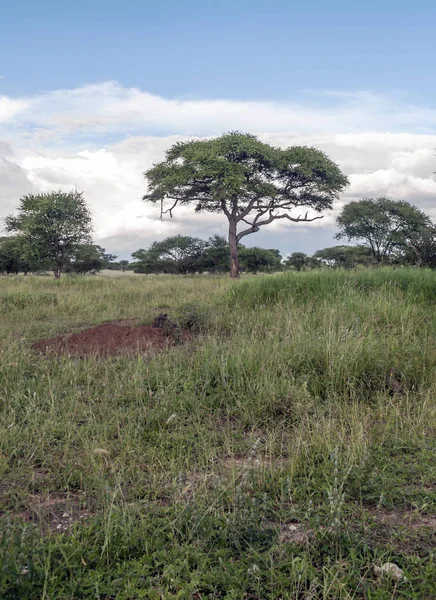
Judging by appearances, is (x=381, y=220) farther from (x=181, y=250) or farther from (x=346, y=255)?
(x=181, y=250)

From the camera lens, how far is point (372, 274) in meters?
10.9

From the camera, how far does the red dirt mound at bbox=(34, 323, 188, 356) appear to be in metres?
6.52

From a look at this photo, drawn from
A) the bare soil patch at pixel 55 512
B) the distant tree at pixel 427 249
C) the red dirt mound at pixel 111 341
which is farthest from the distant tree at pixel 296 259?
the bare soil patch at pixel 55 512

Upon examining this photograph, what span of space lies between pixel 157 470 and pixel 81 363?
307 cm

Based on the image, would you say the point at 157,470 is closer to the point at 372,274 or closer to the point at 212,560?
the point at 212,560

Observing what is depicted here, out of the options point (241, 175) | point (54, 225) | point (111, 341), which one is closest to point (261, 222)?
point (241, 175)

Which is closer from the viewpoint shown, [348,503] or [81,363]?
[348,503]

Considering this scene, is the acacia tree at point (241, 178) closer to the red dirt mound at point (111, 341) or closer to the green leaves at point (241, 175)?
the green leaves at point (241, 175)

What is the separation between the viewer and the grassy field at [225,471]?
6.57 ft

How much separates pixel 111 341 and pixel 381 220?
34607mm

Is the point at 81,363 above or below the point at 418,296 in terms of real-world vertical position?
below

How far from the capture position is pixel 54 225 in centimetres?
2884

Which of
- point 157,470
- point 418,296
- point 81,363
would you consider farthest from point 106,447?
point 418,296

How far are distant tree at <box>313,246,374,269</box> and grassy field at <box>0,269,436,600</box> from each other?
3555cm
